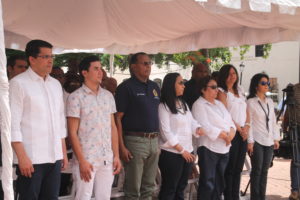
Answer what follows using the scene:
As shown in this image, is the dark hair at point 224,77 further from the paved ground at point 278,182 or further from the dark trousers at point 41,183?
the dark trousers at point 41,183

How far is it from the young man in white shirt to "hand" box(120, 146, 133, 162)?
31 centimetres

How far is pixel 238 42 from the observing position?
22.1ft

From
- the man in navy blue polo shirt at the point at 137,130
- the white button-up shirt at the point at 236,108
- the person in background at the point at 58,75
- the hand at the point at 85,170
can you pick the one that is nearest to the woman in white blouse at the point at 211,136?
the white button-up shirt at the point at 236,108

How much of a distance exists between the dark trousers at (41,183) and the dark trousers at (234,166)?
2.74 meters

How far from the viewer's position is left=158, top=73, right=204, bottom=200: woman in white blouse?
179 inches

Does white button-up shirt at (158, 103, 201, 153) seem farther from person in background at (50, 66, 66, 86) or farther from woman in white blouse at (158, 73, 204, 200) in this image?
person in background at (50, 66, 66, 86)

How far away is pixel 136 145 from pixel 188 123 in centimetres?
78

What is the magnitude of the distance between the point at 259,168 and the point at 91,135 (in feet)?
9.07

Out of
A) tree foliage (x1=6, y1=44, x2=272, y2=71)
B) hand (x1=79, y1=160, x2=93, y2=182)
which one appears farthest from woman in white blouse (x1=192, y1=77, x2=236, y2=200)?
tree foliage (x1=6, y1=44, x2=272, y2=71)

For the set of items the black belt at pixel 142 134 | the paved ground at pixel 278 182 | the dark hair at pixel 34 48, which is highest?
the dark hair at pixel 34 48

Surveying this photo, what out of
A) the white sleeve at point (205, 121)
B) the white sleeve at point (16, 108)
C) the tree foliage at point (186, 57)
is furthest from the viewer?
the tree foliage at point (186, 57)

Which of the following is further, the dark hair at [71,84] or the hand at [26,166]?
the dark hair at [71,84]

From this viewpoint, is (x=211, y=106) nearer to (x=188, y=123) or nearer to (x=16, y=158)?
(x=188, y=123)

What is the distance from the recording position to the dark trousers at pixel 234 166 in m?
5.27
